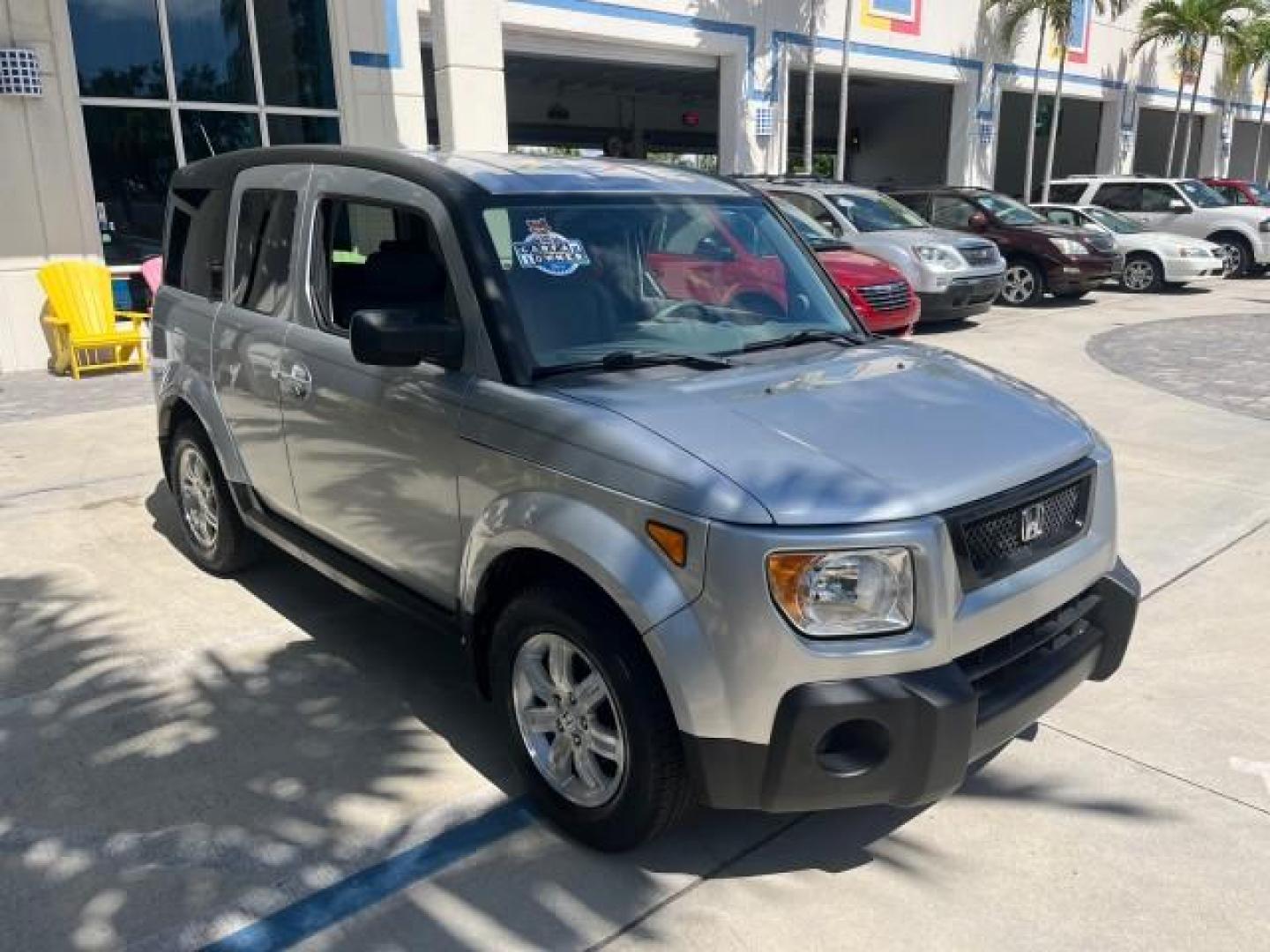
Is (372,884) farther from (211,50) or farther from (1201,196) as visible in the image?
(1201,196)

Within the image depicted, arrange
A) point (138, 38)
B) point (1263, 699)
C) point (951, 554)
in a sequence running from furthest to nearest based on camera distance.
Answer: point (138, 38)
point (1263, 699)
point (951, 554)

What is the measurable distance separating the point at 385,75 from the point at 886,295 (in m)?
6.60

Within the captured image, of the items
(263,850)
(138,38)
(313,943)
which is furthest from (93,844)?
(138,38)

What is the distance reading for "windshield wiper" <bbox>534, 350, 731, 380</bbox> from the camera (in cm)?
308

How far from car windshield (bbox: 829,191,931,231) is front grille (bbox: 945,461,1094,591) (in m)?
10.4

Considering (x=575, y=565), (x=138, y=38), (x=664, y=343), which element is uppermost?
(x=138, y=38)

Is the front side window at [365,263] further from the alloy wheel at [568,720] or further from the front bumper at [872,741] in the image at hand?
the front bumper at [872,741]

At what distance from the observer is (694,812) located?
2.98m

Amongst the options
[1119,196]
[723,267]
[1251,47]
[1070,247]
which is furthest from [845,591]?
[1251,47]

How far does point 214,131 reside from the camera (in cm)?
1173

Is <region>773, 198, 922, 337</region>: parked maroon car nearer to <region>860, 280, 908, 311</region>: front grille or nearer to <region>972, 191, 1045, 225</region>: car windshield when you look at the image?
<region>860, 280, 908, 311</region>: front grille

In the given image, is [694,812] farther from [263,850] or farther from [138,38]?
[138,38]

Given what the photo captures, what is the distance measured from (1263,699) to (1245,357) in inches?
316

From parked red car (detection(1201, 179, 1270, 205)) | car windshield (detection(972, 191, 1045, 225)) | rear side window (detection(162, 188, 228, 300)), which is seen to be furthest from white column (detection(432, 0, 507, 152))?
parked red car (detection(1201, 179, 1270, 205))
